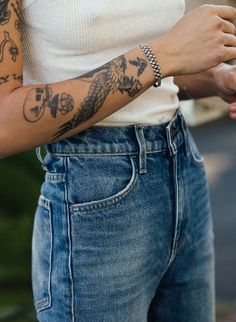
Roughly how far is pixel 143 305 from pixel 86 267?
205mm

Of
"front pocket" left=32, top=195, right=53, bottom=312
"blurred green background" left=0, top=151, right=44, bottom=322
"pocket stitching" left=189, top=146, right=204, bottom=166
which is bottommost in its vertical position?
"blurred green background" left=0, top=151, right=44, bottom=322

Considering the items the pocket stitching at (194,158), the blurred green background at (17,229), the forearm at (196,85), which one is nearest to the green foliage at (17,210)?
the blurred green background at (17,229)

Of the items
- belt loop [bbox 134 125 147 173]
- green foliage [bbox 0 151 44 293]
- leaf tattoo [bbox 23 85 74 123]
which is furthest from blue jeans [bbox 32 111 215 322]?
green foliage [bbox 0 151 44 293]

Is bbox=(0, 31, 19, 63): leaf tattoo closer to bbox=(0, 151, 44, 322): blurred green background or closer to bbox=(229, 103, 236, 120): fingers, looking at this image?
bbox=(229, 103, 236, 120): fingers

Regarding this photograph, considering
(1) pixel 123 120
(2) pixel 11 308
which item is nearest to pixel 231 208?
(2) pixel 11 308

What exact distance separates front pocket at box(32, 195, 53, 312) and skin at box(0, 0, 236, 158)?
0.69 feet

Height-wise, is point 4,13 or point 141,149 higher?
point 4,13

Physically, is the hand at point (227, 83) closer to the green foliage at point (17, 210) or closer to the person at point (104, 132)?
the person at point (104, 132)

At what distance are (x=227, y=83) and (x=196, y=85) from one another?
0.19 m

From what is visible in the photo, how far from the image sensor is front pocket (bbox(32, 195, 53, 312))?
170 cm

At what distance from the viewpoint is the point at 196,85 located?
2049 millimetres

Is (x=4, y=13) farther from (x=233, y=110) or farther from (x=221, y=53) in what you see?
(x=233, y=110)

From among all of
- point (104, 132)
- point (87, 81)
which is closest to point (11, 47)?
point (87, 81)

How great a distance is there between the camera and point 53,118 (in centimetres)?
155
